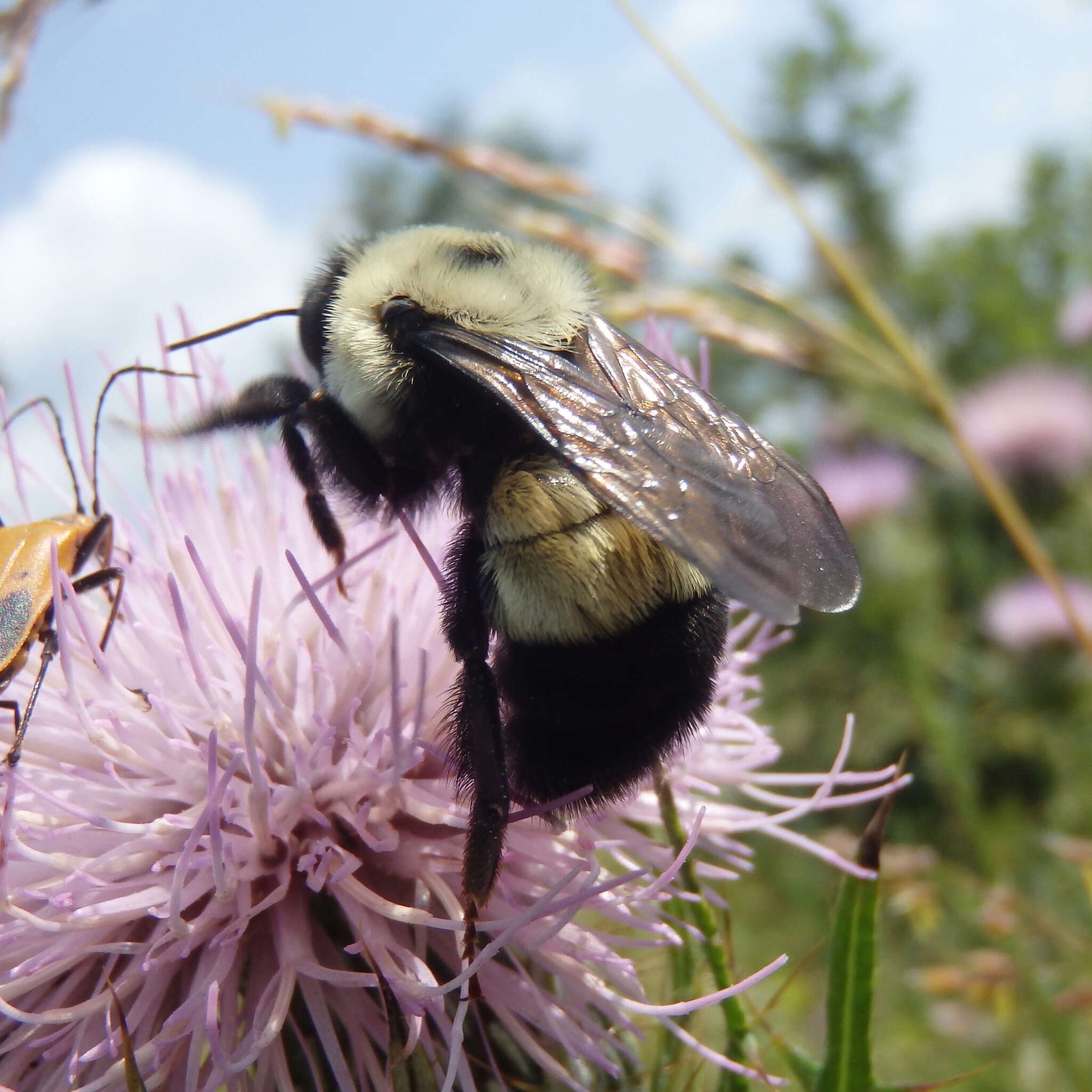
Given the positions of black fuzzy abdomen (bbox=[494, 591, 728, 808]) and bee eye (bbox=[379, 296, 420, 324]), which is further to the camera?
bee eye (bbox=[379, 296, 420, 324])

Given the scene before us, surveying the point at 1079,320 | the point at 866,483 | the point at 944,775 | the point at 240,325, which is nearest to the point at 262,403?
the point at 240,325

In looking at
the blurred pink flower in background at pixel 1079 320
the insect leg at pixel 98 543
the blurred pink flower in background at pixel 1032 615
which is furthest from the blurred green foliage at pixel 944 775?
the blurred pink flower in background at pixel 1079 320

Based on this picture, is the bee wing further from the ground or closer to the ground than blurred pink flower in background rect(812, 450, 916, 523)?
further from the ground

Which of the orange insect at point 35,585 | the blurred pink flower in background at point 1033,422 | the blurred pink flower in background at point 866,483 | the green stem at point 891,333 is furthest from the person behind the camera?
the blurred pink flower in background at point 1033,422

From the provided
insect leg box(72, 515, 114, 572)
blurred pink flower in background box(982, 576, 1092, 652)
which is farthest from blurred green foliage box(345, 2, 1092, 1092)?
insect leg box(72, 515, 114, 572)

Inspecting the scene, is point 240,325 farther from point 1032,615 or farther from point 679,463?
point 1032,615

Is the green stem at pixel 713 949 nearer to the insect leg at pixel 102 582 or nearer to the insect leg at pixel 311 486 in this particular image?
the insect leg at pixel 311 486

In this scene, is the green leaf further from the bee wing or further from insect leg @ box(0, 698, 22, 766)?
insect leg @ box(0, 698, 22, 766)
